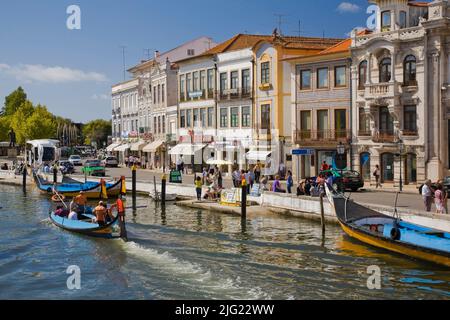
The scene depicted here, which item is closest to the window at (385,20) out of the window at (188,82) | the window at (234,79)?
the window at (234,79)

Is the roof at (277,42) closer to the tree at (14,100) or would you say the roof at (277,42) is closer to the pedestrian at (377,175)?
the pedestrian at (377,175)

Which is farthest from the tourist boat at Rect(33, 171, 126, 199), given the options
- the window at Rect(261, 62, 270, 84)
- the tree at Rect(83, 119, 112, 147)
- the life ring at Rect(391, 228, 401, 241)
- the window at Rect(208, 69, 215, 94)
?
the tree at Rect(83, 119, 112, 147)

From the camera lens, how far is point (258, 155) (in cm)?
4722

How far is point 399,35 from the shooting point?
126 ft

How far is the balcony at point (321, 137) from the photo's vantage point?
42469mm

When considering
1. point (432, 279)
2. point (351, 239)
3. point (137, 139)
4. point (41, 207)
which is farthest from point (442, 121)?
point (137, 139)

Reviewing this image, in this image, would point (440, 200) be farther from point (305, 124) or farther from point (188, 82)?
point (188, 82)

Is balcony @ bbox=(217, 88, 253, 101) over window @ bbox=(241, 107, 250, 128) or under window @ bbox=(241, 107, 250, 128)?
over

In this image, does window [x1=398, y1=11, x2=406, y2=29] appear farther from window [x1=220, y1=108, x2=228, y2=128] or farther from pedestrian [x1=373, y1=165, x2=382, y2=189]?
window [x1=220, y1=108, x2=228, y2=128]

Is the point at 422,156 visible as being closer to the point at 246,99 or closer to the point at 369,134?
the point at 369,134

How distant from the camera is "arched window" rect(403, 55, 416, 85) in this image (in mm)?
38125

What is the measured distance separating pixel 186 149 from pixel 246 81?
9.32 m

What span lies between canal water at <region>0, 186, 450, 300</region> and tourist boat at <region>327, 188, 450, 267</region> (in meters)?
0.32

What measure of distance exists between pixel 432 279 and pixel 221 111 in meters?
36.4
